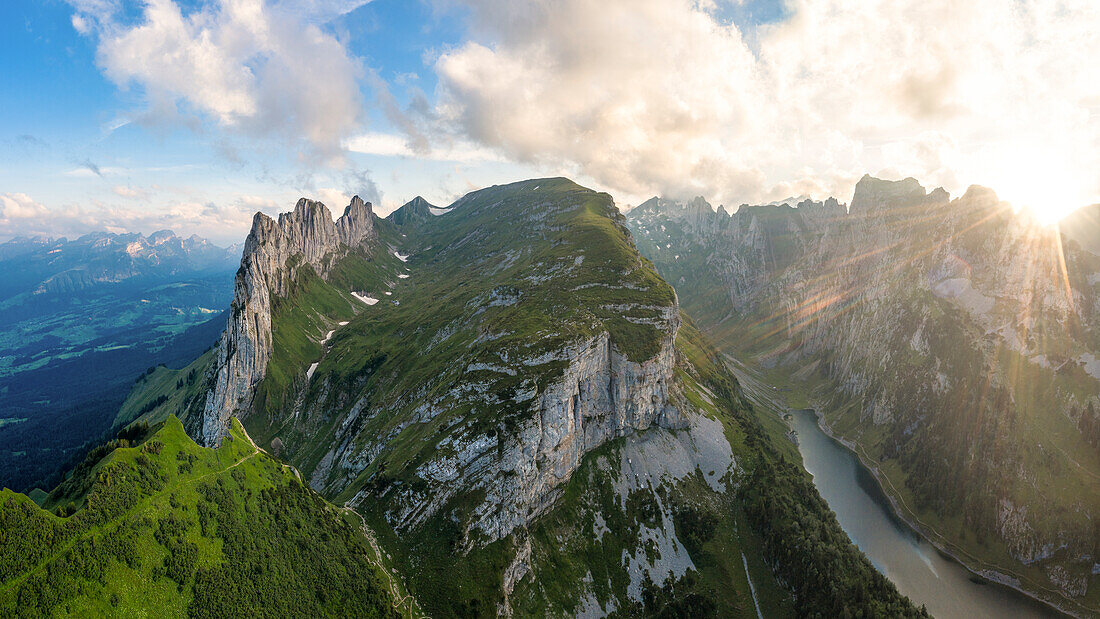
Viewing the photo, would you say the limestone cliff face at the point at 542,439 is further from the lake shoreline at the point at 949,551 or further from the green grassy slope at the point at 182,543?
the lake shoreline at the point at 949,551

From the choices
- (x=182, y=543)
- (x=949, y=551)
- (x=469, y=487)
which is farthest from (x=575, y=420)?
(x=949, y=551)

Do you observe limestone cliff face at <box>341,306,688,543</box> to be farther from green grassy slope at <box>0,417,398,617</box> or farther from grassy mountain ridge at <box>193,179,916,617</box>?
green grassy slope at <box>0,417,398,617</box>

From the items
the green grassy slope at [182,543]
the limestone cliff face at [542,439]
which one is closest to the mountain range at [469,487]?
the green grassy slope at [182,543]

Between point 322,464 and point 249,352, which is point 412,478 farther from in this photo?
point 249,352

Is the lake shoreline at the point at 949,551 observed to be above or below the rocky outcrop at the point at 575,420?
below

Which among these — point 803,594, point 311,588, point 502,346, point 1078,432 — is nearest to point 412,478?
point 311,588

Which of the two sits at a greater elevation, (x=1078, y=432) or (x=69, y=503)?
(x=1078, y=432)

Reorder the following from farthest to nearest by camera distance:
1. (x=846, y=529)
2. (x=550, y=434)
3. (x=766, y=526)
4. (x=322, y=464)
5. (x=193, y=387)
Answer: (x=193, y=387) → (x=846, y=529) → (x=322, y=464) → (x=766, y=526) → (x=550, y=434)

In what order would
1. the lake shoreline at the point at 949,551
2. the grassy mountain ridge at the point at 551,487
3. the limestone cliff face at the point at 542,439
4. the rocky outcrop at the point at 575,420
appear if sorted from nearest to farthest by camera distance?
the grassy mountain ridge at the point at 551,487 → the limestone cliff face at the point at 542,439 → the rocky outcrop at the point at 575,420 → the lake shoreline at the point at 949,551
